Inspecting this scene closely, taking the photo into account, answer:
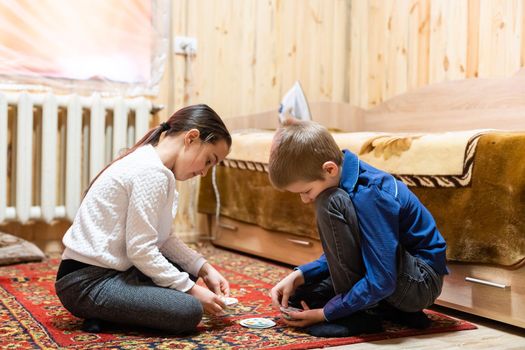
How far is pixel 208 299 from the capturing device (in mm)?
1424

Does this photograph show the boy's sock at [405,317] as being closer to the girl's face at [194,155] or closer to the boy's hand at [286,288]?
the boy's hand at [286,288]

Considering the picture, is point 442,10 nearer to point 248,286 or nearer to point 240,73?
point 240,73

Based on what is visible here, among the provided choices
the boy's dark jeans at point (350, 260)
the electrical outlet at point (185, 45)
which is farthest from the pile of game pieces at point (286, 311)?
the electrical outlet at point (185, 45)

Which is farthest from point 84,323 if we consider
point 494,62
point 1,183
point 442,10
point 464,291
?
point 442,10

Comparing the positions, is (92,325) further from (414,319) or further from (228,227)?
(228,227)

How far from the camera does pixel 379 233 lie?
1408mm

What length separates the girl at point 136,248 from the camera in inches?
54.8

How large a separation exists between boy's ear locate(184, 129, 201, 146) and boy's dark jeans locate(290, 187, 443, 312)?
1.04ft

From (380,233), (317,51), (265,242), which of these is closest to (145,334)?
(380,233)

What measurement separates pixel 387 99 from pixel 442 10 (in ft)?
1.75

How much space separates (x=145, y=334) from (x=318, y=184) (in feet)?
1.67

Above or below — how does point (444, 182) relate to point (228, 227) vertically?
above

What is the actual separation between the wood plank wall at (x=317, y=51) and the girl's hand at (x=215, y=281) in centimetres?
155

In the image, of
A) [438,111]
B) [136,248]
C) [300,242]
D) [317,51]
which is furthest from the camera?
[317,51]
